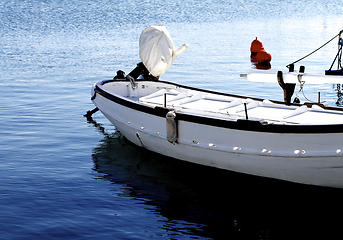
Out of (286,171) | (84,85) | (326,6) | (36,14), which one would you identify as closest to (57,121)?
(84,85)

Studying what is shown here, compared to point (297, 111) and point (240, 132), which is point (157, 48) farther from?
point (240, 132)

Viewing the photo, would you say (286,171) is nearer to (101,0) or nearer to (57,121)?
(57,121)

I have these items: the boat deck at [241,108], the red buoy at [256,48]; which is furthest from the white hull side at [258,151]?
the red buoy at [256,48]

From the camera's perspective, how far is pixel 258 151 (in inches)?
364

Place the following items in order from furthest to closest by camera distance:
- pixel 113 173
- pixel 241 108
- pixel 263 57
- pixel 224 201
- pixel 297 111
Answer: pixel 263 57 < pixel 113 173 < pixel 241 108 < pixel 297 111 < pixel 224 201

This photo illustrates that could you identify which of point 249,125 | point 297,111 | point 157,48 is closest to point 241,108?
point 297,111

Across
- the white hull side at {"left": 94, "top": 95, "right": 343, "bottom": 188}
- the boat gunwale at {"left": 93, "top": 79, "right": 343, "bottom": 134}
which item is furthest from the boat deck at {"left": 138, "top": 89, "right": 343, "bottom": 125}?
the white hull side at {"left": 94, "top": 95, "right": 343, "bottom": 188}

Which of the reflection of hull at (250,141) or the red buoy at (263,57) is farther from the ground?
the red buoy at (263,57)

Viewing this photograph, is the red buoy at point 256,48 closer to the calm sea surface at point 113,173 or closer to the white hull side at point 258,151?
the calm sea surface at point 113,173

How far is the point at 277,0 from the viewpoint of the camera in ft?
224

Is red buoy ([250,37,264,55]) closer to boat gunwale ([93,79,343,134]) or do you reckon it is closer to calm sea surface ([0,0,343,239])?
calm sea surface ([0,0,343,239])

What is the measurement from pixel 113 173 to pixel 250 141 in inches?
143

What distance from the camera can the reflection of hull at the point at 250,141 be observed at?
8.63m

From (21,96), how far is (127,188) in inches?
399
